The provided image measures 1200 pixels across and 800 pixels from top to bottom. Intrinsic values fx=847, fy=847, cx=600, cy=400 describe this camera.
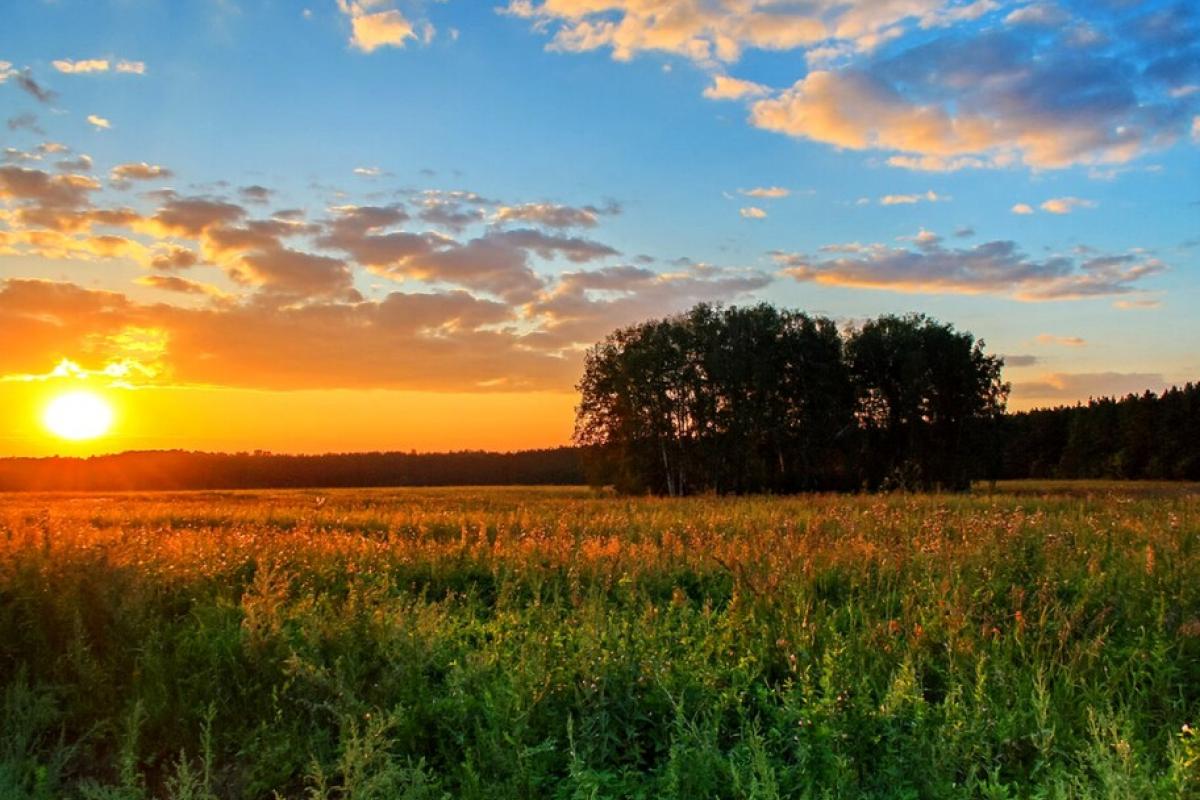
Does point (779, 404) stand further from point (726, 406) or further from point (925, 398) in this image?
point (925, 398)

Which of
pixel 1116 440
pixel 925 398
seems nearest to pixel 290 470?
pixel 925 398

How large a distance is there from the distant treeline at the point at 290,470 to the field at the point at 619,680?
7497cm

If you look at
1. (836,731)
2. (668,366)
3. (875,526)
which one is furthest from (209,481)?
(836,731)

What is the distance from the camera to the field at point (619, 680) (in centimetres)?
523

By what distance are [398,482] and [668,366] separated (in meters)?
55.2

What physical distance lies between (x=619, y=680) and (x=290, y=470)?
102 meters

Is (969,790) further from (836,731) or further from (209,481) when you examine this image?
(209,481)

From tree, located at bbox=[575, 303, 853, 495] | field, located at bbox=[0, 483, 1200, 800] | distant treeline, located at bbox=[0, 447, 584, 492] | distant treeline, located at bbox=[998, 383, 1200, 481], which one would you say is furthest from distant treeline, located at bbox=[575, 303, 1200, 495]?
field, located at bbox=[0, 483, 1200, 800]

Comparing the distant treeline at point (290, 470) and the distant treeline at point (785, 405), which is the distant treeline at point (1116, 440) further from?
the distant treeline at point (290, 470)

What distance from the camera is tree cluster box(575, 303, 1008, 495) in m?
52.2

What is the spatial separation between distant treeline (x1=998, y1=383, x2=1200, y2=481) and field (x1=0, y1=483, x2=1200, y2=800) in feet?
242

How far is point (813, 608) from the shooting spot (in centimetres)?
817

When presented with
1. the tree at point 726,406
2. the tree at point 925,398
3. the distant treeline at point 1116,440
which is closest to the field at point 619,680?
the tree at point 726,406

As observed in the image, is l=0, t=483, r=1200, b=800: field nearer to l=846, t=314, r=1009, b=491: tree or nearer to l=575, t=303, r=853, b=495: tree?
l=575, t=303, r=853, b=495: tree
